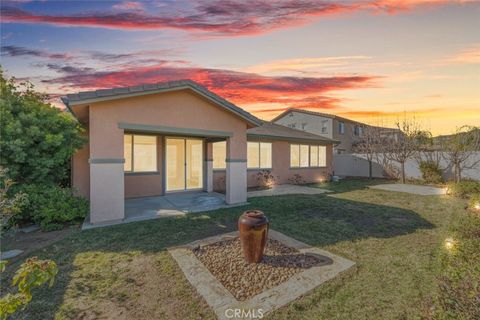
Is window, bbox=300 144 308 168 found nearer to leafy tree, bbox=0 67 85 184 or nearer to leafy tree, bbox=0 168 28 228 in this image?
leafy tree, bbox=0 67 85 184

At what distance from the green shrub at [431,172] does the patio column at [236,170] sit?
47.3 ft

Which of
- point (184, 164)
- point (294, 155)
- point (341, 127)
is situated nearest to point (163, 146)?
point (184, 164)

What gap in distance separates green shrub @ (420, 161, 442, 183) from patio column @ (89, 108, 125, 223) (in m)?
18.9

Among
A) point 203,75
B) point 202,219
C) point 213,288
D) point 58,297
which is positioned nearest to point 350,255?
point 213,288

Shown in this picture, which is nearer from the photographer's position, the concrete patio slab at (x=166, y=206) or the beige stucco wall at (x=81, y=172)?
the concrete patio slab at (x=166, y=206)

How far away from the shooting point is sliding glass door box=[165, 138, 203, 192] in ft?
35.8

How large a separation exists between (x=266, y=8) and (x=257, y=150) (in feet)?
26.7

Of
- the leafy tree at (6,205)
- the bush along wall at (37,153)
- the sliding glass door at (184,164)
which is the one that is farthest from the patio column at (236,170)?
the leafy tree at (6,205)

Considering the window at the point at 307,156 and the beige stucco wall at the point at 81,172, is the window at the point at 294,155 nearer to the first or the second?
the window at the point at 307,156

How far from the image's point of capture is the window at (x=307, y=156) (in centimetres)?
1595

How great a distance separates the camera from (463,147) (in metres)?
14.5

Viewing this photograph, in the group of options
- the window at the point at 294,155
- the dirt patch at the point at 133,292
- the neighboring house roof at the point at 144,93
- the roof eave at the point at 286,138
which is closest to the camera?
the dirt patch at the point at 133,292

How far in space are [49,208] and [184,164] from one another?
5691mm

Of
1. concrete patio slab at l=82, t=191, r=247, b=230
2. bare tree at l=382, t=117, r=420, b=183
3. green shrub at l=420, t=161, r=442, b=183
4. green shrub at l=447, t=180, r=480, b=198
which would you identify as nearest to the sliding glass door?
concrete patio slab at l=82, t=191, r=247, b=230
